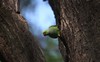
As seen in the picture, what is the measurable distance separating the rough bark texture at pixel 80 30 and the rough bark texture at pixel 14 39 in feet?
1.92

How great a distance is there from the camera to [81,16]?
186 centimetres

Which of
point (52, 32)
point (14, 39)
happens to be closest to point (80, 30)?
point (52, 32)

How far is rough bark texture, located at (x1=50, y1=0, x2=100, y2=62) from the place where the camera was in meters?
1.82

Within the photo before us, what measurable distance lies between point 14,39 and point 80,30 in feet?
2.32

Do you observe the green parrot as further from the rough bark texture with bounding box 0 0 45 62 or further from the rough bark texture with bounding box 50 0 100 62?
the rough bark texture with bounding box 0 0 45 62

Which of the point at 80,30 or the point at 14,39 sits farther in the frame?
the point at 14,39

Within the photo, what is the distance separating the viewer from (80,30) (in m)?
1.87

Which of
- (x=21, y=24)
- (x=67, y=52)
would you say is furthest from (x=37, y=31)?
(x=67, y=52)

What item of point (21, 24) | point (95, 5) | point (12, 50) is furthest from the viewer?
point (21, 24)

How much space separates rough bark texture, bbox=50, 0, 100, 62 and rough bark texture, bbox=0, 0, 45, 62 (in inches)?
23.0

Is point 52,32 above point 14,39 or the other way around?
above

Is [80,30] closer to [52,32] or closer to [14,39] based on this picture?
[52,32]

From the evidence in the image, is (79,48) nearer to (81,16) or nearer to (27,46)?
(81,16)

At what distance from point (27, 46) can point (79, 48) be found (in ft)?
2.59
